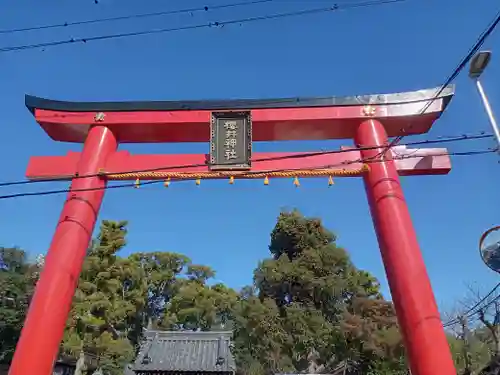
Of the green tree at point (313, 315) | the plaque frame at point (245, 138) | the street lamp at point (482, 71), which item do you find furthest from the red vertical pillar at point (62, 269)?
the green tree at point (313, 315)

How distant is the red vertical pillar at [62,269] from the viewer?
5.13m

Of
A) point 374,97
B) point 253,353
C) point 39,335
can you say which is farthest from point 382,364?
point 39,335

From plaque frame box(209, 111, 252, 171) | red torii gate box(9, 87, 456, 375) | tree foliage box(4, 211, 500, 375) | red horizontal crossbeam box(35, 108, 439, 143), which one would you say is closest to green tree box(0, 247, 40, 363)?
tree foliage box(4, 211, 500, 375)

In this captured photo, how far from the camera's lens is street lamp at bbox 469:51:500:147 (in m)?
4.04

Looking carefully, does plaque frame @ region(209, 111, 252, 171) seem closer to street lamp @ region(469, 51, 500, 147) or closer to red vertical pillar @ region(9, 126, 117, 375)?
red vertical pillar @ region(9, 126, 117, 375)

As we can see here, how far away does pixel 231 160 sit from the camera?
610 centimetres

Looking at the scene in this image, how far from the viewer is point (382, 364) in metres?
19.1

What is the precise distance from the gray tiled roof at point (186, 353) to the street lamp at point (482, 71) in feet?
35.9

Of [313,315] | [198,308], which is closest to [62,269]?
[313,315]

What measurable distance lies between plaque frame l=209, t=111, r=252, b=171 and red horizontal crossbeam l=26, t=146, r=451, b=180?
0.61 feet

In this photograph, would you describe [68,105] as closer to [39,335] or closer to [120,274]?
[39,335]

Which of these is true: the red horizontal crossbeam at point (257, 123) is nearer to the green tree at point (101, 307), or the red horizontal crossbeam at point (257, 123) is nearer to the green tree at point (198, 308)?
the green tree at point (101, 307)

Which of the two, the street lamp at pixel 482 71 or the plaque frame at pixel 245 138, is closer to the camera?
the street lamp at pixel 482 71

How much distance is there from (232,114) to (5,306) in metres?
23.3
